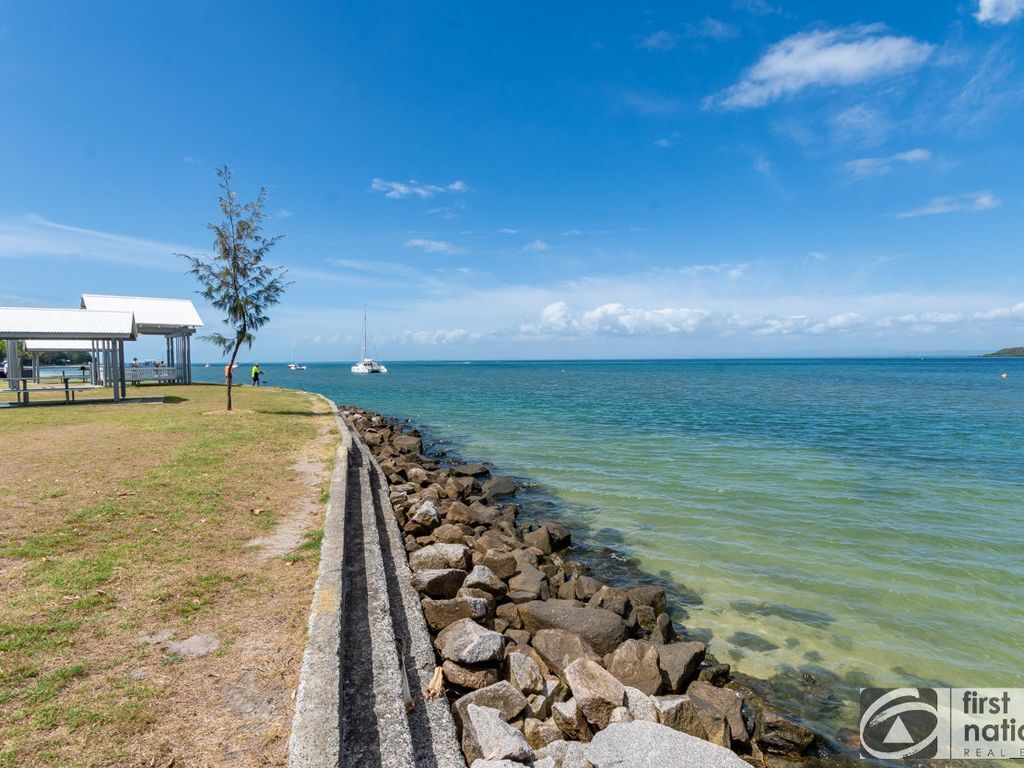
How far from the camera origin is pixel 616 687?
3.90m

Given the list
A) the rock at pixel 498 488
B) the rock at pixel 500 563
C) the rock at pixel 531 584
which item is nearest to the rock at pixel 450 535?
the rock at pixel 500 563

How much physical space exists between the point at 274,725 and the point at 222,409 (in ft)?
58.5

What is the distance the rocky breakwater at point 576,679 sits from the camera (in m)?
3.30

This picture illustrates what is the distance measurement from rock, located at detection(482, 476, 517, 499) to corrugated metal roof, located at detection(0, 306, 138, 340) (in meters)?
16.9

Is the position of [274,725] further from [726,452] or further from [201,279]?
[201,279]

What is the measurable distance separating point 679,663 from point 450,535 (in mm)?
3579

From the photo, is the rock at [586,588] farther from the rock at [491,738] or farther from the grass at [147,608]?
the grass at [147,608]

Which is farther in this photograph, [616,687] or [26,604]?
[26,604]

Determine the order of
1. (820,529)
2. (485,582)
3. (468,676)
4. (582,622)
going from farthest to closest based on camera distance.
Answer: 1. (820,529)
2. (485,582)
3. (582,622)
4. (468,676)

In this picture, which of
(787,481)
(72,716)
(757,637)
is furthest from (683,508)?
(72,716)

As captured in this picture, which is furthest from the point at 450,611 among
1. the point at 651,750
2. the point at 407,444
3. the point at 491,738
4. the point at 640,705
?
the point at 407,444

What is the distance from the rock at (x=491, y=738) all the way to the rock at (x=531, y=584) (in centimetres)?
252

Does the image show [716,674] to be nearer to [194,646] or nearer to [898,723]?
[898,723]

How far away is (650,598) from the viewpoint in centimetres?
614
